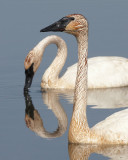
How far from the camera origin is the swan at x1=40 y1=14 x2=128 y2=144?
10633mm

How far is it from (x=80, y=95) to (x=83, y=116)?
1.10 feet

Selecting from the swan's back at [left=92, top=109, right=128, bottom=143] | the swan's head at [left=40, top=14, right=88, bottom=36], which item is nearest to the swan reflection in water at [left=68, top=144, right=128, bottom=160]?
the swan's back at [left=92, top=109, right=128, bottom=143]

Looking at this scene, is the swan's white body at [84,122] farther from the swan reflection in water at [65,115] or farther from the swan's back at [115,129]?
the swan reflection in water at [65,115]

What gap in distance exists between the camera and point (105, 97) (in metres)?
15.5

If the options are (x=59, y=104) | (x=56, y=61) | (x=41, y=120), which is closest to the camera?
(x=41, y=120)

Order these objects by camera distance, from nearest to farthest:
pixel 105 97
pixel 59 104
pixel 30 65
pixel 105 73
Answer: pixel 59 104 < pixel 105 97 < pixel 105 73 < pixel 30 65

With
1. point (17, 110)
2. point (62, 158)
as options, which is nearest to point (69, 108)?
point (17, 110)

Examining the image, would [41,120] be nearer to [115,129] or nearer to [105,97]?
[115,129]

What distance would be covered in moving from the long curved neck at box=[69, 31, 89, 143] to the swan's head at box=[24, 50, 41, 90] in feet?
17.9

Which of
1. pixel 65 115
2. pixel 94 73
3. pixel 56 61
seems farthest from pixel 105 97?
pixel 56 61

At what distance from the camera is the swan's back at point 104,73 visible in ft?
54.3

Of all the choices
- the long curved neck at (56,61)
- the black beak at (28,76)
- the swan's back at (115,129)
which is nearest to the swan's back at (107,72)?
the long curved neck at (56,61)

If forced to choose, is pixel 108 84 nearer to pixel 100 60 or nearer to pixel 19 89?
pixel 100 60

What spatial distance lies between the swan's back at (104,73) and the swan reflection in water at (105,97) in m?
0.20
